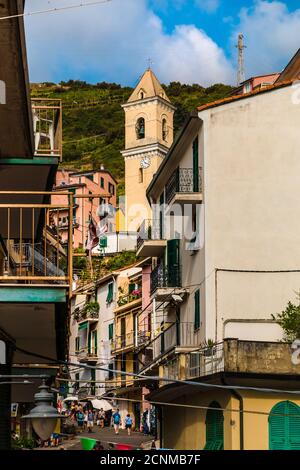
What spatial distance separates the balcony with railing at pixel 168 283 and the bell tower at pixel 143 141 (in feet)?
172

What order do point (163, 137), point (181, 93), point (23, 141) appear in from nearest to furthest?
point (23, 141)
point (163, 137)
point (181, 93)

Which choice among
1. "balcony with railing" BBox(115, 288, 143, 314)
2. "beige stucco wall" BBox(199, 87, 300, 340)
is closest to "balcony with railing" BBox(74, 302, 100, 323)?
"balcony with railing" BBox(115, 288, 143, 314)

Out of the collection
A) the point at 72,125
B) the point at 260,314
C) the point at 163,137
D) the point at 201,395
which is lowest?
the point at 201,395

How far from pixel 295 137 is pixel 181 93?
425 feet

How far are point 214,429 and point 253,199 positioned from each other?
7727 millimetres

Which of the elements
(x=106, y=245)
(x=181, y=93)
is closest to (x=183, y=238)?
(x=106, y=245)

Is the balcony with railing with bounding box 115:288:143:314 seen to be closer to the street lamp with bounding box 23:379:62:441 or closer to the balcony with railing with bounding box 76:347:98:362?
the balcony with railing with bounding box 76:347:98:362

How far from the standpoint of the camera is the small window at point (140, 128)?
98.4 m

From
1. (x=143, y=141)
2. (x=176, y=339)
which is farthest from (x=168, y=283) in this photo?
(x=143, y=141)

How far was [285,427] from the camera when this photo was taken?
33.1 m

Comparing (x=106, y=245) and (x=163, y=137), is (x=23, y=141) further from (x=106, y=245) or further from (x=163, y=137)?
(x=163, y=137)

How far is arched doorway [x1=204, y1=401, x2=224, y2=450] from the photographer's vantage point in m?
33.7

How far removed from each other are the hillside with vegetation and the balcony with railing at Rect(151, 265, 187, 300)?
86494 millimetres

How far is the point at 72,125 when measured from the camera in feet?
570
